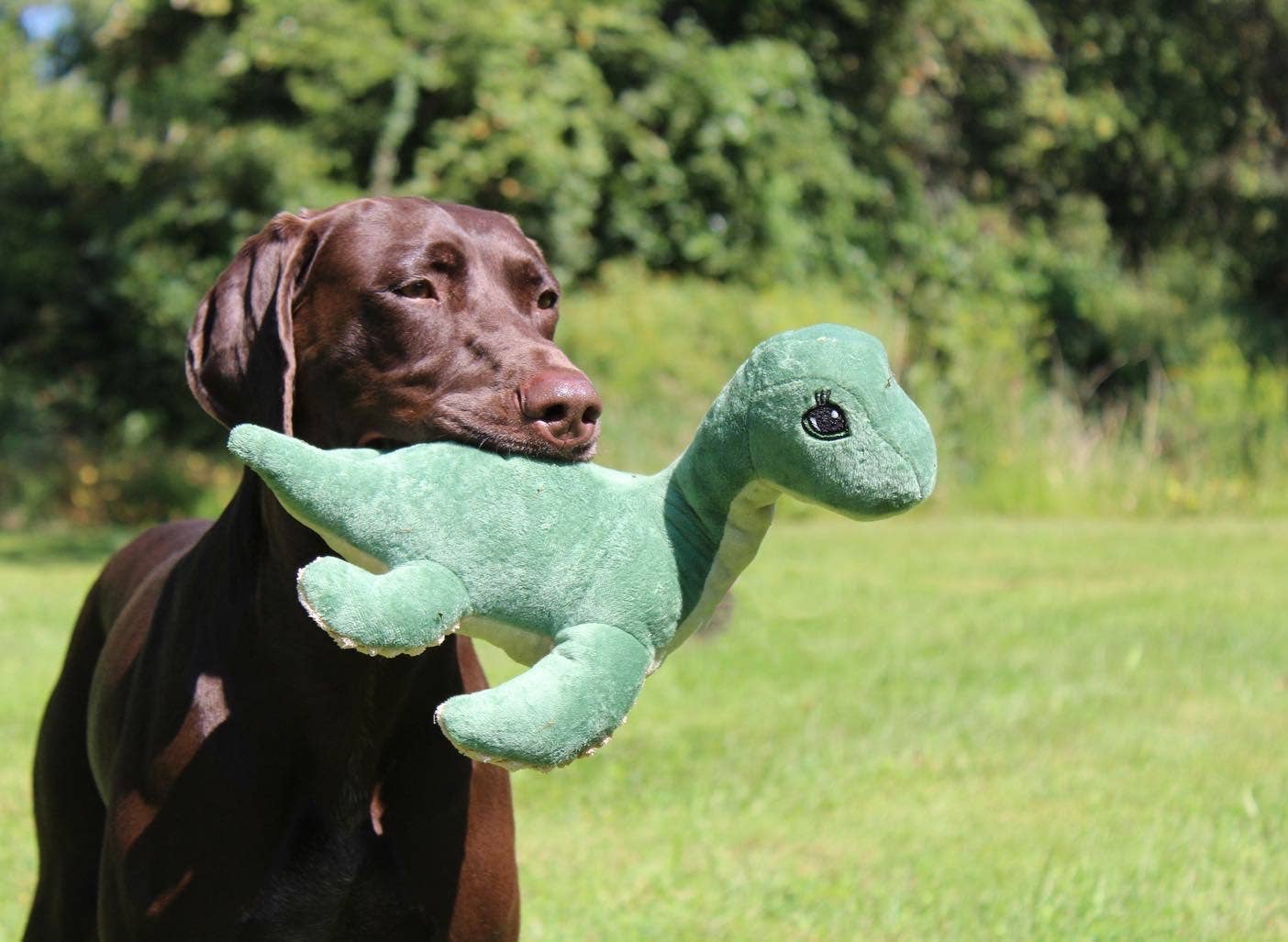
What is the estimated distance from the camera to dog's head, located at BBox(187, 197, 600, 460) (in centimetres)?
296

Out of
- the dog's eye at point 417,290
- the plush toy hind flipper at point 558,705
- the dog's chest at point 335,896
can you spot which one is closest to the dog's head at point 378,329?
the dog's eye at point 417,290

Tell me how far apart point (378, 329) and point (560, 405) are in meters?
0.48

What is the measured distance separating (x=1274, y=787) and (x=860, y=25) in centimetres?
1222

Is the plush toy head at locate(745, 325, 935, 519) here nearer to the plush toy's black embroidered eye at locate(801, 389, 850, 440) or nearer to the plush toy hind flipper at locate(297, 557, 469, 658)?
the plush toy's black embroidered eye at locate(801, 389, 850, 440)

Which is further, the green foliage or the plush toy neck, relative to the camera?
the green foliage

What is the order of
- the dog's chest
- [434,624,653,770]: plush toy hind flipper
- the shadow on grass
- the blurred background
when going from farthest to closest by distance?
1. the shadow on grass
2. the blurred background
3. the dog's chest
4. [434,624,653,770]: plush toy hind flipper

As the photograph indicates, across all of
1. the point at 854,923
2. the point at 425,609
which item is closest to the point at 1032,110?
the point at 854,923

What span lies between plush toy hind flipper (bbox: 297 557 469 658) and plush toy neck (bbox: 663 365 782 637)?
0.45m

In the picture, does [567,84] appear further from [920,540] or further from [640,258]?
[920,540]

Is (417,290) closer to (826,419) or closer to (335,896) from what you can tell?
(826,419)

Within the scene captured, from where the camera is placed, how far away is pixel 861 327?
45.9 ft

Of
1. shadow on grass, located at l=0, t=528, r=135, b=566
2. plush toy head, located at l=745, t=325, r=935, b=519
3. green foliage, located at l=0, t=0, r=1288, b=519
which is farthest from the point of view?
green foliage, located at l=0, t=0, r=1288, b=519

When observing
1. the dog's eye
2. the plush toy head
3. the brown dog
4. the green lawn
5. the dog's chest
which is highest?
the plush toy head

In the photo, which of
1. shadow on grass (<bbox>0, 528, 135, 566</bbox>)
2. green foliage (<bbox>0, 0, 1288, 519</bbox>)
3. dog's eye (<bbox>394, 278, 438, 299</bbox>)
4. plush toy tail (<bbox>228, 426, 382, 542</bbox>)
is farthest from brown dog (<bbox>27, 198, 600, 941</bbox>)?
green foliage (<bbox>0, 0, 1288, 519</bbox>)
